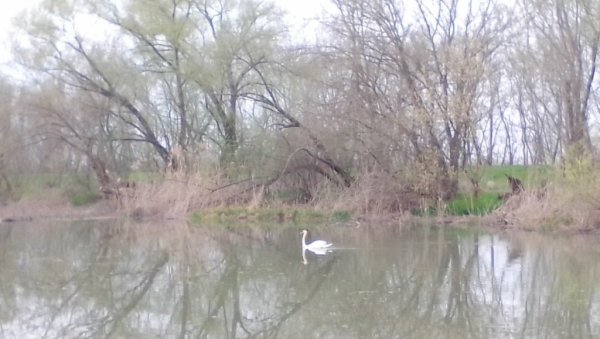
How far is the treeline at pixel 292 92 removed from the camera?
25.0 m

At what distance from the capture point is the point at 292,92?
28.3m

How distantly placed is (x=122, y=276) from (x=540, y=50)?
1778cm

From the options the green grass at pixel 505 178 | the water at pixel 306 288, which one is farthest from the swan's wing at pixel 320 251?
the green grass at pixel 505 178

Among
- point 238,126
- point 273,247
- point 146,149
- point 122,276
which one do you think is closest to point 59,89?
point 146,149

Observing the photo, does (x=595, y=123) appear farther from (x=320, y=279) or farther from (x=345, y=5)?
(x=320, y=279)

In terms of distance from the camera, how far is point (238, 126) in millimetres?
31453

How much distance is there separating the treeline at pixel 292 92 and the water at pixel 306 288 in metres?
4.61

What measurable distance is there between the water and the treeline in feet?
15.1

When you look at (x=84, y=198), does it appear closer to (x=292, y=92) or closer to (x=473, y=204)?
(x=292, y=92)

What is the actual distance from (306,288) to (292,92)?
15.6 m

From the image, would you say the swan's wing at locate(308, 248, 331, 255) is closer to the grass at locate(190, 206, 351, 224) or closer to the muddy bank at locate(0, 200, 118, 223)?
the grass at locate(190, 206, 351, 224)

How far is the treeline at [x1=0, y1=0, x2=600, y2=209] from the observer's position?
25.0 meters

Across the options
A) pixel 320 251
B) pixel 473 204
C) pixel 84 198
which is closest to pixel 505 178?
pixel 473 204

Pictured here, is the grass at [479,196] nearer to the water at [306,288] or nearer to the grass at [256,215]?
the water at [306,288]
